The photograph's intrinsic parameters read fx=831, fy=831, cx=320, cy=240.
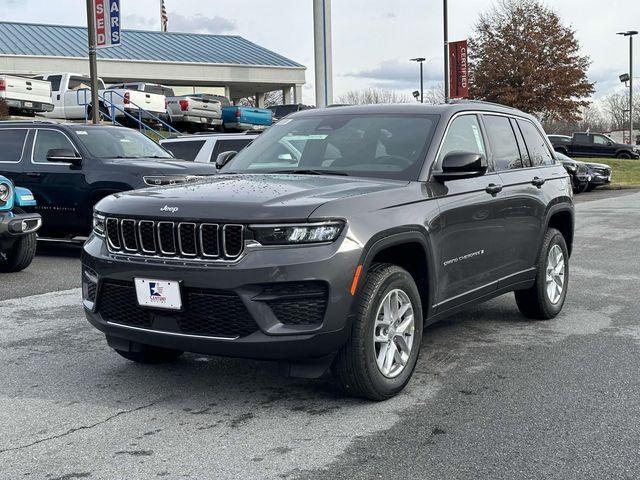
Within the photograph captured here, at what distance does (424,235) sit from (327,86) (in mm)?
26501

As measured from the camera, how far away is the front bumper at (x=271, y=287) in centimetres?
422

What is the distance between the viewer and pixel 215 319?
14.3 feet

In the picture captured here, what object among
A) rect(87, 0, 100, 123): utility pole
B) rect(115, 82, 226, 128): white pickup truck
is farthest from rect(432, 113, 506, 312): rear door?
rect(115, 82, 226, 128): white pickup truck

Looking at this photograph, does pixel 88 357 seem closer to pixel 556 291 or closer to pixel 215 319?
pixel 215 319

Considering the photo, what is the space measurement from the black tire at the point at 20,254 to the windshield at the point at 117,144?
2115 mm

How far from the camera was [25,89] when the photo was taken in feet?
85.2

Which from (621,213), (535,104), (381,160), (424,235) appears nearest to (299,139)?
(381,160)

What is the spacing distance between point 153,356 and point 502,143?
10.3 feet

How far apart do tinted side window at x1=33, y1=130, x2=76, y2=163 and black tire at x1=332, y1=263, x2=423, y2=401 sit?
8050mm

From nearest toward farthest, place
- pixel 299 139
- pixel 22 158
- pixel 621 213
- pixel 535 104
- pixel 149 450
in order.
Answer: pixel 149 450 → pixel 299 139 → pixel 22 158 → pixel 621 213 → pixel 535 104

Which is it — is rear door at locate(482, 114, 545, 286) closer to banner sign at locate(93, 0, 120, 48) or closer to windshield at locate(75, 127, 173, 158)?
windshield at locate(75, 127, 173, 158)

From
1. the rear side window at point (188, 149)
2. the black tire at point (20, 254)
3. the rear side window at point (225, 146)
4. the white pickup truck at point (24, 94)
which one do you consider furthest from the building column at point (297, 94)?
the black tire at point (20, 254)

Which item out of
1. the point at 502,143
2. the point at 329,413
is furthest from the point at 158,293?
the point at 502,143

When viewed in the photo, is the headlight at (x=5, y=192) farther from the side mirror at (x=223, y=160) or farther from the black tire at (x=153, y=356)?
the black tire at (x=153, y=356)
